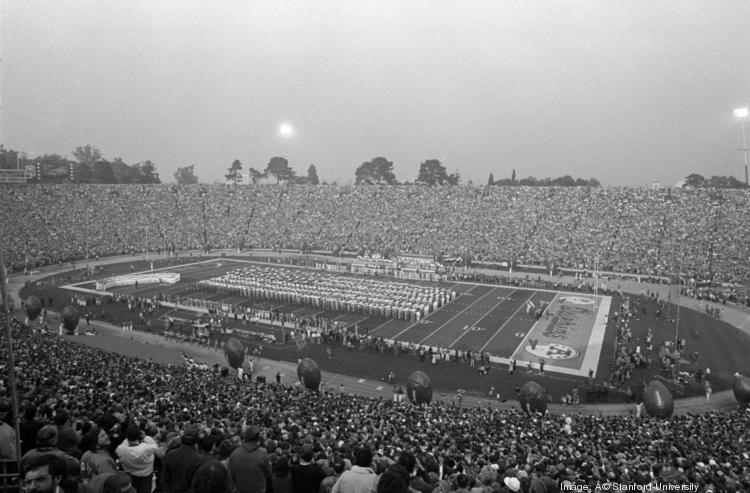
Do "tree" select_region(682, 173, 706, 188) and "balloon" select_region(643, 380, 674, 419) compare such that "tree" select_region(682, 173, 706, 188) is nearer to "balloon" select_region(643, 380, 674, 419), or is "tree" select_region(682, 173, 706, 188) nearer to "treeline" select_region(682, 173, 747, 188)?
"treeline" select_region(682, 173, 747, 188)

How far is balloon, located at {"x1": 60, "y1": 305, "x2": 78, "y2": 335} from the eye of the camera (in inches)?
1101

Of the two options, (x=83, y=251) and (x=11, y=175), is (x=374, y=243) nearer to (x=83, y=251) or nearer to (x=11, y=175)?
(x=83, y=251)

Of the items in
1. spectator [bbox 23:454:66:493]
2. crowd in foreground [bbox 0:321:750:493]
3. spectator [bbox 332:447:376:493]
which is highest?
spectator [bbox 23:454:66:493]

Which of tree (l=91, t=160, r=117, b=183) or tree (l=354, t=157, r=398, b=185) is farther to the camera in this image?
tree (l=354, t=157, r=398, b=185)

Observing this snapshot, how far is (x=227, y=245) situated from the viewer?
6750cm

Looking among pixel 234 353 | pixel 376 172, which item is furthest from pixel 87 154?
pixel 234 353

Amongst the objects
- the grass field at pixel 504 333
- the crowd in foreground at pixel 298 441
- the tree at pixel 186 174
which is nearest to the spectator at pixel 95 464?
the crowd in foreground at pixel 298 441

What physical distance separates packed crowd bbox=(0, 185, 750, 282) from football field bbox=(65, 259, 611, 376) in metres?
13.5

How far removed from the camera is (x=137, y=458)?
5617mm

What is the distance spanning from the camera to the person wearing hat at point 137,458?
5605mm

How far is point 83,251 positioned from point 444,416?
181 feet

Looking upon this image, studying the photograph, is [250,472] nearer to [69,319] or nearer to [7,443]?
[7,443]

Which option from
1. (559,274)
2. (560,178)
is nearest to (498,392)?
(559,274)

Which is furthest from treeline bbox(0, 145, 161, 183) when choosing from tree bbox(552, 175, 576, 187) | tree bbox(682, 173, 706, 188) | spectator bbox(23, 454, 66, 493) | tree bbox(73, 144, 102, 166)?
tree bbox(682, 173, 706, 188)
